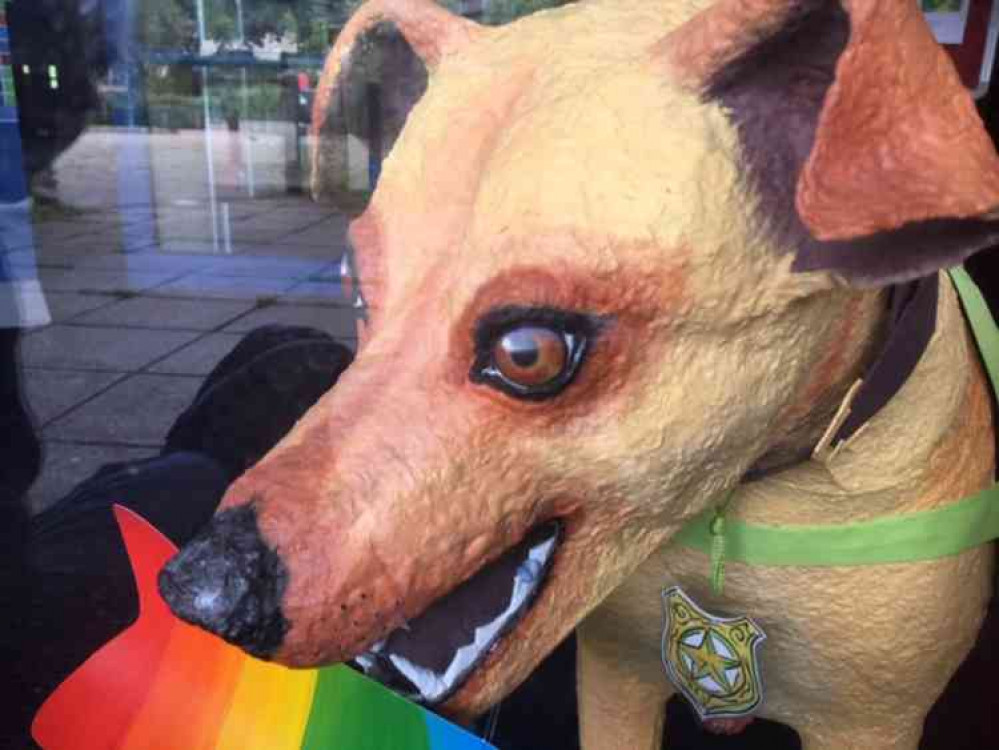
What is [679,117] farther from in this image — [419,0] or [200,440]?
[200,440]

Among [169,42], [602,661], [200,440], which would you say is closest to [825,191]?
[602,661]

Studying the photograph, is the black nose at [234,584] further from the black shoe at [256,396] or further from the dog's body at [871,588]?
the black shoe at [256,396]

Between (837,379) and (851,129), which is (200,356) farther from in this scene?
(851,129)

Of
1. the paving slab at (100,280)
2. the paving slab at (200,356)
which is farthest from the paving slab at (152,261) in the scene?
the paving slab at (200,356)

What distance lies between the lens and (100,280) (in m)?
2.75

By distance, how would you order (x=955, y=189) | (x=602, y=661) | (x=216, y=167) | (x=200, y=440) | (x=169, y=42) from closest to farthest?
(x=955, y=189) → (x=602, y=661) → (x=200, y=440) → (x=169, y=42) → (x=216, y=167)

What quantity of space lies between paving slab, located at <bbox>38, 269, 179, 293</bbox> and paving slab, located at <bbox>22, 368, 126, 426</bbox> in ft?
1.02

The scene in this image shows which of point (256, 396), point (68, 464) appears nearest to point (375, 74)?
point (256, 396)

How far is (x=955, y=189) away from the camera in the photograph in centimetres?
55

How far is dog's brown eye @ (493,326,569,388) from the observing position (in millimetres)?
616

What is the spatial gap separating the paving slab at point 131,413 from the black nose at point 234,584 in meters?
1.82

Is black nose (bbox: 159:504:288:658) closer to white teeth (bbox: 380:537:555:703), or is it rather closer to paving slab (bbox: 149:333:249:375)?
white teeth (bbox: 380:537:555:703)

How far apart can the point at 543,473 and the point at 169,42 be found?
6.96 feet

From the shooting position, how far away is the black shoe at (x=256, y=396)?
199cm
